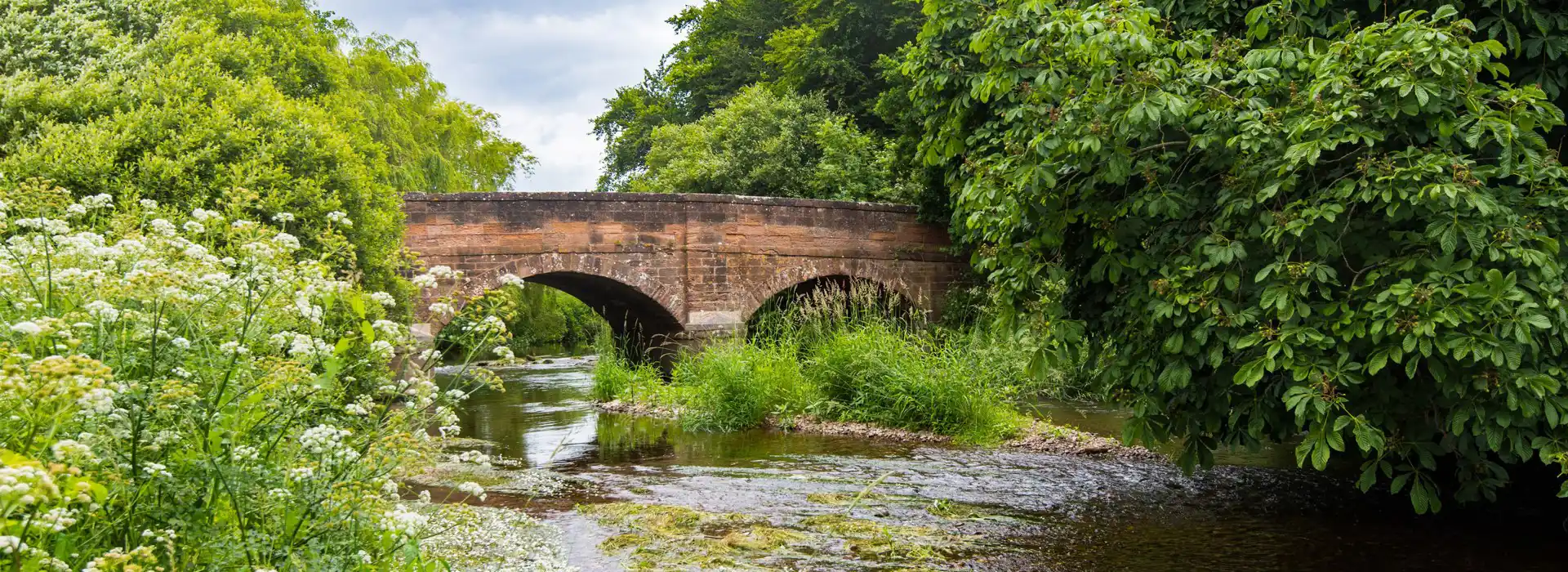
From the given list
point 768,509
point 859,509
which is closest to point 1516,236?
point 859,509

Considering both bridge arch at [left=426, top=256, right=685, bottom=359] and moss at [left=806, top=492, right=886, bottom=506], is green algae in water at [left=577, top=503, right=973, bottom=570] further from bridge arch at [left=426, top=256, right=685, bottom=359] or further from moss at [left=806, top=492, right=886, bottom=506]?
bridge arch at [left=426, top=256, right=685, bottom=359]

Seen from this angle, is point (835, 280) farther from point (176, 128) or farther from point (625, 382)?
point (176, 128)

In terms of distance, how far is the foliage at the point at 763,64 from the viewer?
78.1ft

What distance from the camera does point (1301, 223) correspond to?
4355 millimetres

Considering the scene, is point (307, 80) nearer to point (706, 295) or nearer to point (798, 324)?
point (706, 295)

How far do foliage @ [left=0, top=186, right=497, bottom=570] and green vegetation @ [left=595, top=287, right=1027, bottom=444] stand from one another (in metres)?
7.27

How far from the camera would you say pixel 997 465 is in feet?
27.3

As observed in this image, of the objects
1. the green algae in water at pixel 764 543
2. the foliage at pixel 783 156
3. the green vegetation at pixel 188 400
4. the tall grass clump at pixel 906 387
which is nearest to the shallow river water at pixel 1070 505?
the green algae in water at pixel 764 543

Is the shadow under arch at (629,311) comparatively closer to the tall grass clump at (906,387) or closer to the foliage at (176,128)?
the tall grass clump at (906,387)

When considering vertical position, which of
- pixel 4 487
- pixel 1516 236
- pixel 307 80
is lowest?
pixel 4 487

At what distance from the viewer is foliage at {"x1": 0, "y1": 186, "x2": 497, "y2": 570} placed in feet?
8.25

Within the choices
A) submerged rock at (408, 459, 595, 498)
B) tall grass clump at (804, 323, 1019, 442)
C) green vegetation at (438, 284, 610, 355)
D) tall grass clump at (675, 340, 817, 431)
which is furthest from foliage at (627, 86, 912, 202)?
submerged rock at (408, 459, 595, 498)

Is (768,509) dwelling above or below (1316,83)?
below

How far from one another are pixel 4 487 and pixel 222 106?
6.82m
